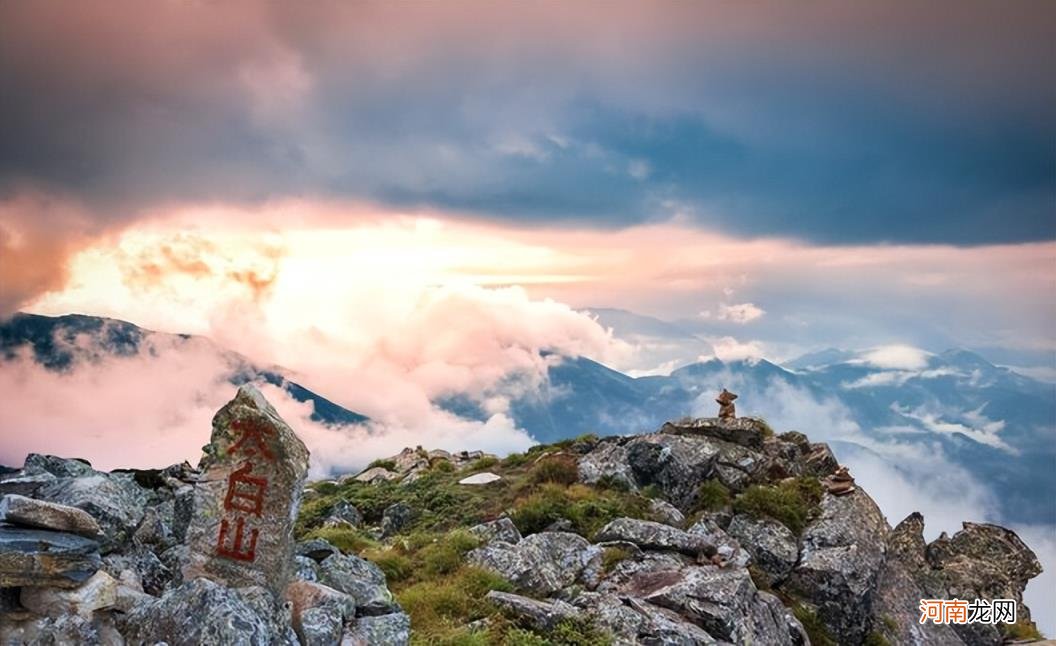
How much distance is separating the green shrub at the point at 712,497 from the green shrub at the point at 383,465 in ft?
87.2

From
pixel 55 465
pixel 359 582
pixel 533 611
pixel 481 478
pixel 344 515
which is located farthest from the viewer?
pixel 481 478

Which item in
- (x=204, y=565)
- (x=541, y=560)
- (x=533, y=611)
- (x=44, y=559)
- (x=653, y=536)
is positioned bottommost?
(x=533, y=611)

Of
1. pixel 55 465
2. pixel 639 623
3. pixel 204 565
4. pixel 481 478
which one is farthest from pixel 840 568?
pixel 55 465

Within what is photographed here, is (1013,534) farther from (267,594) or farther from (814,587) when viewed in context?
(267,594)

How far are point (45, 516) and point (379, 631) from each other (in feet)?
24.5

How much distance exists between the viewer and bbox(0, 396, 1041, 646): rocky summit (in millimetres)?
14297

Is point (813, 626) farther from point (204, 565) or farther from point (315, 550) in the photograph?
point (204, 565)

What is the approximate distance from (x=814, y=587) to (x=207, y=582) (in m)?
23.5

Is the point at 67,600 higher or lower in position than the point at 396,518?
higher

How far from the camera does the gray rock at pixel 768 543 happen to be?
1138 inches

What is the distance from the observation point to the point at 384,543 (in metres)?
30.4

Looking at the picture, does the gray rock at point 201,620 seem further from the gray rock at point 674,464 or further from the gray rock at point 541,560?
the gray rock at point 674,464

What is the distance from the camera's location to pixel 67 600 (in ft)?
45.7

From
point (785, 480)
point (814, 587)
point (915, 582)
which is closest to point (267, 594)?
point (814, 587)
